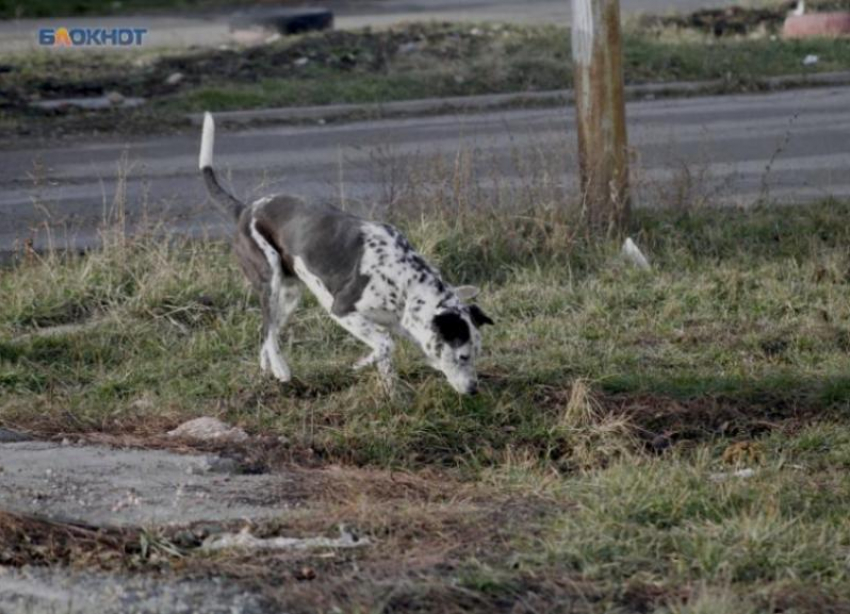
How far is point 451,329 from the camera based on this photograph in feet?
24.8

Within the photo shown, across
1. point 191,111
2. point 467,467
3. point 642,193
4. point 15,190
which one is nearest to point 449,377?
point 467,467

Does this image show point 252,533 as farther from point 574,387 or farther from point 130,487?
point 574,387

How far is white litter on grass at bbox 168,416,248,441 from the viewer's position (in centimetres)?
719

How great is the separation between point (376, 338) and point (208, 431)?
1.00m

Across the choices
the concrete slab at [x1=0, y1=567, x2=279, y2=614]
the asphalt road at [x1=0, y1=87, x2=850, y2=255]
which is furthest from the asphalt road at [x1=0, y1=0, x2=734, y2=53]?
the concrete slab at [x1=0, y1=567, x2=279, y2=614]

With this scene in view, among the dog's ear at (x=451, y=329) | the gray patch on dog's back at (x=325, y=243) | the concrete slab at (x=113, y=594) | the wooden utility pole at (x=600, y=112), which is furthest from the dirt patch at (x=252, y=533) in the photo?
the wooden utility pole at (x=600, y=112)

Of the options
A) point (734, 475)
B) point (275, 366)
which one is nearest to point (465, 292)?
point (275, 366)

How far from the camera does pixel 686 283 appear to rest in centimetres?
965

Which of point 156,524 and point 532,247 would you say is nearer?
point 156,524

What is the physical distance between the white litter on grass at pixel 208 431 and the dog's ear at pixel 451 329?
1.02 meters

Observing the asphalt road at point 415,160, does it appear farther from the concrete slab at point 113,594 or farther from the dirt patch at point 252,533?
the concrete slab at point 113,594

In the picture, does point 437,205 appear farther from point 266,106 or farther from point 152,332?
point 266,106

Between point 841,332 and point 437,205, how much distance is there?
2706 millimetres

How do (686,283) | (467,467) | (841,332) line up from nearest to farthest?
(467,467) → (841,332) → (686,283)
